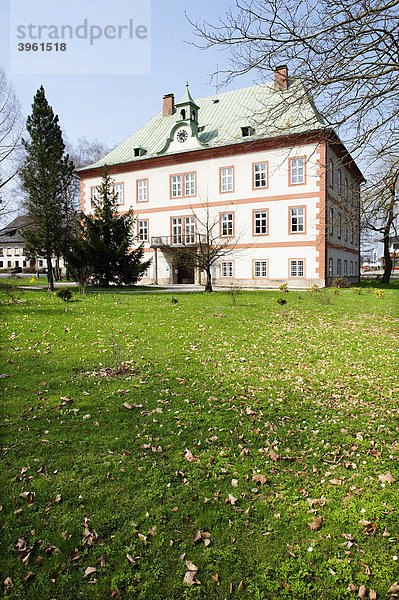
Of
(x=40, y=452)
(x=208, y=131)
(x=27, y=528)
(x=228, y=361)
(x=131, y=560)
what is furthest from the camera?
(x=208, y=131)

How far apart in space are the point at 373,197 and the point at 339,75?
2.62 meters

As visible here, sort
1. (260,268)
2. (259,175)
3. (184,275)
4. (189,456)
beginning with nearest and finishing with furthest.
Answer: (189,456), (259,175), (260,268), (184,275)

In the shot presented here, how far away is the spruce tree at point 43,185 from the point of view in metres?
24.9

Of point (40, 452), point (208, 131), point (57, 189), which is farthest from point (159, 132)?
point (40, 452)

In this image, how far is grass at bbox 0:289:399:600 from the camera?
119 inches

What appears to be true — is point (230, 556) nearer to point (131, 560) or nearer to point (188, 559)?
point (188, 559)

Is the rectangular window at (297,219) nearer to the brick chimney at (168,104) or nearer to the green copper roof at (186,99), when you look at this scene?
the green copper roof at (186,99)

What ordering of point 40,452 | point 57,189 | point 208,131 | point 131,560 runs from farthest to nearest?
1. point 208,131
2. point 57,189
3. point 40,452
4. point 131,560

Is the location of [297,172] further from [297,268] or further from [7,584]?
[7,584]

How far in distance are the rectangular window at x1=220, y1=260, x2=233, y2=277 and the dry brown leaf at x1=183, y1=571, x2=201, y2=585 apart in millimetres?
31835

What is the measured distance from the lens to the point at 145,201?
38719 mm

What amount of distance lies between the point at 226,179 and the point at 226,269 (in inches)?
307

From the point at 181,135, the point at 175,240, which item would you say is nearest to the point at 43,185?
the point at 175,240

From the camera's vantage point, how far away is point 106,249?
26438 mm
